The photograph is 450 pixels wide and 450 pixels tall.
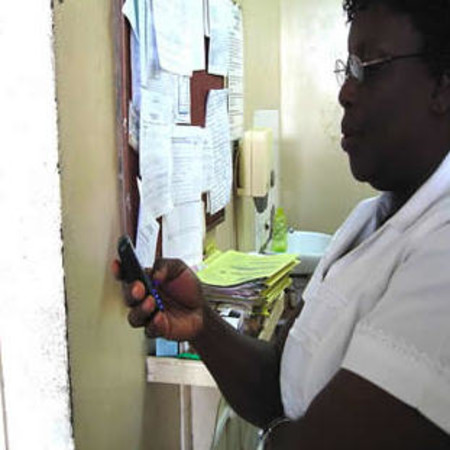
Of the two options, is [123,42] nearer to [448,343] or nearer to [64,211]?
[64,211]

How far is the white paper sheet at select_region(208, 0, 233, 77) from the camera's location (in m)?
1.64

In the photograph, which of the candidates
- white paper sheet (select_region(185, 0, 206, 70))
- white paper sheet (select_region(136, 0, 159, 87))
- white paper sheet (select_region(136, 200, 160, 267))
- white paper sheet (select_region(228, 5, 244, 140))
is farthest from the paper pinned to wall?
white paper sheet (select_region(228, 5, 244, 140))

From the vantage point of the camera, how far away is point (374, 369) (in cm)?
63

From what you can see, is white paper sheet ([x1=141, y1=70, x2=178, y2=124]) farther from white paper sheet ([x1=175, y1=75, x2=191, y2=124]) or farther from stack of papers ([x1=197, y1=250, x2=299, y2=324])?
stack of papers ([x1=197, y1=250, x2=299, y2=324])

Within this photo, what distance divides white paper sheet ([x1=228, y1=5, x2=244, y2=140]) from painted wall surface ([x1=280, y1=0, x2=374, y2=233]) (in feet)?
4.06

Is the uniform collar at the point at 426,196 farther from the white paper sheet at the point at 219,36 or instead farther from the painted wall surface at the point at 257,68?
the painted wall surface at the point at 257,68

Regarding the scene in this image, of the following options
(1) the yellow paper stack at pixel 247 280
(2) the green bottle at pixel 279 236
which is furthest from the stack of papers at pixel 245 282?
(2) the green bottle at pixel 279 236

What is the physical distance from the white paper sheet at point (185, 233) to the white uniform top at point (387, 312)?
459 mm

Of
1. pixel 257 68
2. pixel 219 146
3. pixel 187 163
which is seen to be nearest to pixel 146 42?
pixel 187 163

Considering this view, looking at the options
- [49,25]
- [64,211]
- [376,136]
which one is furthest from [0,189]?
[376,136]

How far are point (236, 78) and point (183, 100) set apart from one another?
712 mm

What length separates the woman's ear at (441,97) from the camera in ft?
2.40

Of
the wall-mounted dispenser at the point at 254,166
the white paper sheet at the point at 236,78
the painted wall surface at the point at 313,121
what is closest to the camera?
the white paper sheet at the point at 236,78

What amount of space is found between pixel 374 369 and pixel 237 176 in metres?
1.53
